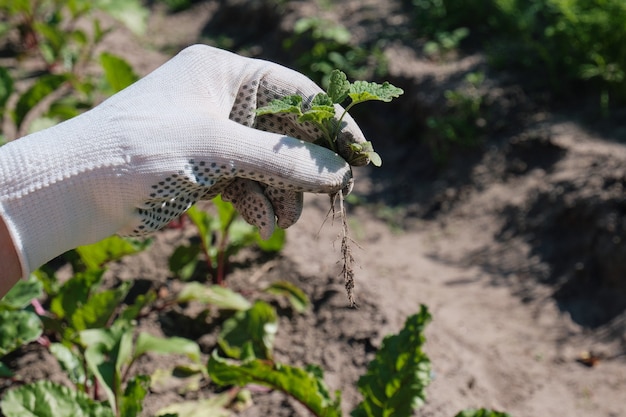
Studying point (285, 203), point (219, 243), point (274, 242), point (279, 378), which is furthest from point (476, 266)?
point (285, 203)

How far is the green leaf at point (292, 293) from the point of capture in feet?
10.8

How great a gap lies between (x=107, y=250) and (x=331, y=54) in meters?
3.24

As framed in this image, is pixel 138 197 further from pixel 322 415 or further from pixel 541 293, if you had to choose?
pixel 541 293

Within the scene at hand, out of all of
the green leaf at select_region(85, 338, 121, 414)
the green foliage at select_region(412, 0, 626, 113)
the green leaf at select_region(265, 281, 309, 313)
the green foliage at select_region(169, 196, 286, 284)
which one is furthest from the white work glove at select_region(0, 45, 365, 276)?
the green foliage at select_region(412, 0, 626, 113)

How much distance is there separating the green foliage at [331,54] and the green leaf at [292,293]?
105 inches

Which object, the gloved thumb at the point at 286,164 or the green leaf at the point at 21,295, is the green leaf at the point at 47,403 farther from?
the gloved thumb at the point at 286,164

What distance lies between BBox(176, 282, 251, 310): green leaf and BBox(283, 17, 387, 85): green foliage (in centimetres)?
283

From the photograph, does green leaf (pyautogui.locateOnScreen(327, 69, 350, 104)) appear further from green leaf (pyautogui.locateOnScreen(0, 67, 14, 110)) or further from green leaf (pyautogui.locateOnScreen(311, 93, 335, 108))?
green leaf (pyautogui.locateOnScreen(0, 67, 14, 110))

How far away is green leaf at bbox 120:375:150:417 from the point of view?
2307mm

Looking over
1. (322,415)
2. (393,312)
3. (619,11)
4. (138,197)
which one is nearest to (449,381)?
(393,312)

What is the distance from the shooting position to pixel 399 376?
2.38 meters

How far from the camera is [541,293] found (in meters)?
3.82

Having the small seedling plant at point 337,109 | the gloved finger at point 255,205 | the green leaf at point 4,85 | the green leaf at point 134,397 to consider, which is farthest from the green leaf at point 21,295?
the green leaf at point 4,85

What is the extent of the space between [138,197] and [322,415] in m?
1.00
